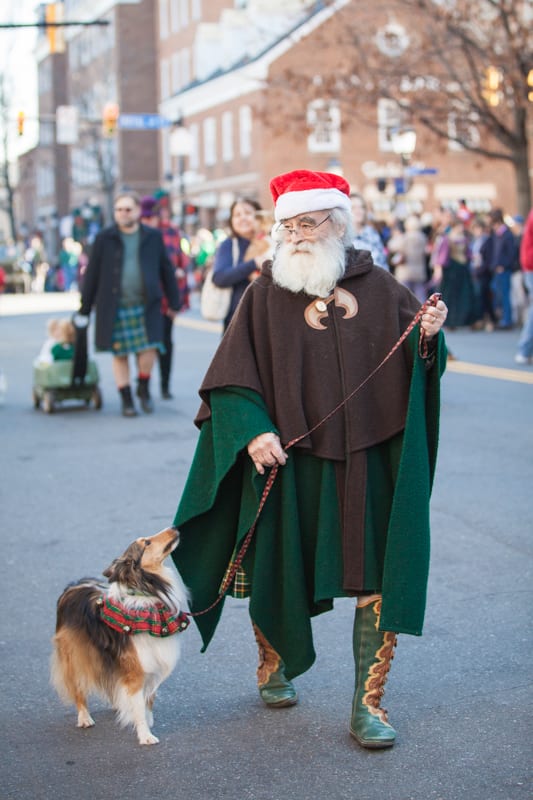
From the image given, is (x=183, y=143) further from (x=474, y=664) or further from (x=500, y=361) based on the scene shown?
(x=474, y=664)

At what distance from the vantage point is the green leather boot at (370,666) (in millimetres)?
4277

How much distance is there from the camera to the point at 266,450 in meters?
4.25

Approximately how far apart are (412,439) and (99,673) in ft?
4.28

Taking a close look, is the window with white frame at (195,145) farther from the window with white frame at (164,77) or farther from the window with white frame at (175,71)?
the window with white frame at (164,77)

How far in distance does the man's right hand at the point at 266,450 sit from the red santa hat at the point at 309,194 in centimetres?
77

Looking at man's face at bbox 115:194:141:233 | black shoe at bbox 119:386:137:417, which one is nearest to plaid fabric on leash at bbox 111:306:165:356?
black shoe at bbox 119:386:137:417

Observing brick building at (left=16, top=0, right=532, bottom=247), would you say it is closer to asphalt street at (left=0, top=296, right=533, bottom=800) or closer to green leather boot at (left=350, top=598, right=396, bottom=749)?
asphalt street at (left=0, top=296, right=533, bottom=800)

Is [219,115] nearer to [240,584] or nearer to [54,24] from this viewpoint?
[54,24]

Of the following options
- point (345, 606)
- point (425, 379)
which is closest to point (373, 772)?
point (425, 379)

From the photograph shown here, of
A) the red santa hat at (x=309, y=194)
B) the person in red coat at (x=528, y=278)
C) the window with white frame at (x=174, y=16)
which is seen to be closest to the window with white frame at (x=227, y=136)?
the window with white frame at (x=174, y=16)

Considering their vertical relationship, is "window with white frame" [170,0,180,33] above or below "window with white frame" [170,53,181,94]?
above

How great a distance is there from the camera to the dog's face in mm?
4215

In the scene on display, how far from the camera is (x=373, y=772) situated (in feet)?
13.2

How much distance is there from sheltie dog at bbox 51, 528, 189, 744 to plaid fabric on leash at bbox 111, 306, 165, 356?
293 inches
